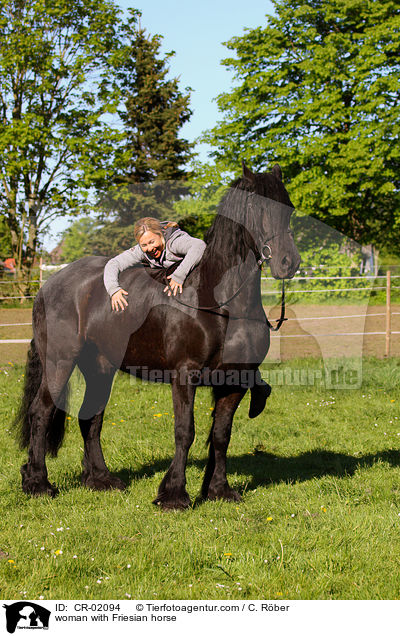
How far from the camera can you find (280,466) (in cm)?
546

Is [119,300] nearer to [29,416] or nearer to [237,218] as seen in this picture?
[237,218]

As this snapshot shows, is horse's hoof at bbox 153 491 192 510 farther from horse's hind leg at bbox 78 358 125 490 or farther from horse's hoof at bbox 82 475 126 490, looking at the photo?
horse's hind leg at bbox 78 358 125 490

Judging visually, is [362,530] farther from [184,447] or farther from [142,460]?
[142,460]

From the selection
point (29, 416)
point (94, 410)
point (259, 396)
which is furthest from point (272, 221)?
point (29, 416)

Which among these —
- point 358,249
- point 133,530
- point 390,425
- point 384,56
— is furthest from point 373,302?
point 133,530

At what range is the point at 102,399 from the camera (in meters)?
5.14

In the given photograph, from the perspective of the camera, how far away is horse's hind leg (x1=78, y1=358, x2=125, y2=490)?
16.5 ft

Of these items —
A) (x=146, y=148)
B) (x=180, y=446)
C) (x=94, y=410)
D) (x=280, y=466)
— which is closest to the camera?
(x=180, y=446)

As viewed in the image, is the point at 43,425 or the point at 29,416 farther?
the point at 29,416

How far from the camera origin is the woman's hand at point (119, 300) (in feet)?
14.4
